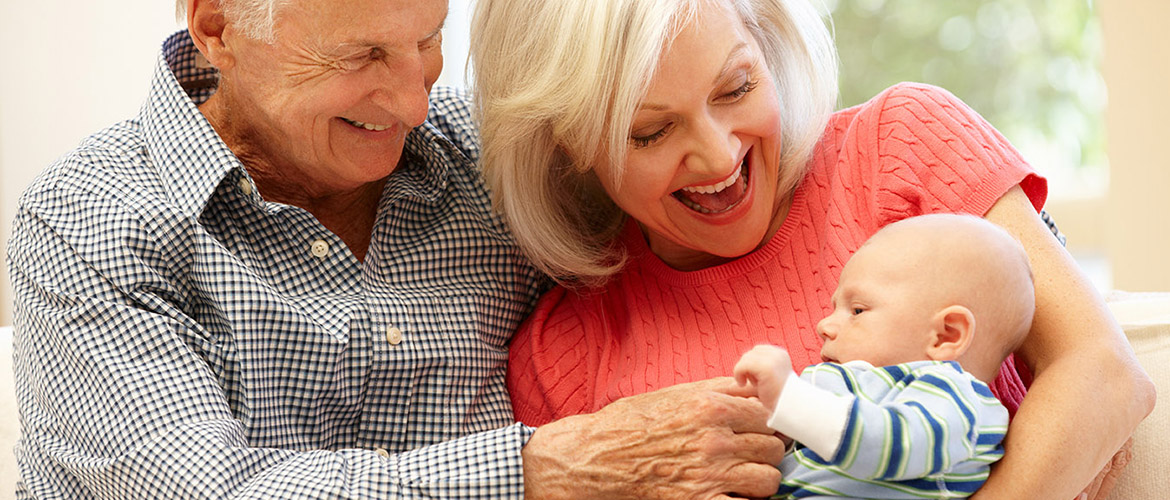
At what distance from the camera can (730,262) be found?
191 centimetres

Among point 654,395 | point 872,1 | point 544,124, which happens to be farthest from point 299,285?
point 872,1

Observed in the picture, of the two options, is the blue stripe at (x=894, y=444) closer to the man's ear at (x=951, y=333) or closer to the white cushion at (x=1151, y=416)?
the man's ear at (x=951, y=333)

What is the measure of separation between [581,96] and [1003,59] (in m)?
3.89

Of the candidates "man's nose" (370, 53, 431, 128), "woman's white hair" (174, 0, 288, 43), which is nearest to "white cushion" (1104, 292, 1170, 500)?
"man's nose" (370, 53, 431, 128)

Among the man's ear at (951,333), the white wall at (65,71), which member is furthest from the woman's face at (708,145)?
the white wall at (65,71)

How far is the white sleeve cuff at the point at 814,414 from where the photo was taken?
1.27m

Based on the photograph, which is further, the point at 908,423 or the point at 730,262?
the point at 730,262

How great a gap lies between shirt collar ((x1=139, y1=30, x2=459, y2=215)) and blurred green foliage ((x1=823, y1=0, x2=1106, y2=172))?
3417 millimetres

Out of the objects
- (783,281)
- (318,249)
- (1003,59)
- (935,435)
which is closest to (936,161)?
(783,281)

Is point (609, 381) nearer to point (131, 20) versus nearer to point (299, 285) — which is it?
point (299, 285)

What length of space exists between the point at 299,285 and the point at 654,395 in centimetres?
63

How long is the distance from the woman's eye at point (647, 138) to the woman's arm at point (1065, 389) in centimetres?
53

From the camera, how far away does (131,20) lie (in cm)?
388

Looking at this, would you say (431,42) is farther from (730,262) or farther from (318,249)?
(730,262)
